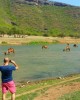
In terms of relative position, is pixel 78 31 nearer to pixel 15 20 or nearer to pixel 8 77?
→ pixel 15 20

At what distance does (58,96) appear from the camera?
17.2m

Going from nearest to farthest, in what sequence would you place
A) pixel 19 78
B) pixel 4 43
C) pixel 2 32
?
pixel 19 78 → pixel 4 43 → pixel 2 32

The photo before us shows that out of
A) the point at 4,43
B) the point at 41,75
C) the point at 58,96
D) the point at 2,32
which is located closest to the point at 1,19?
the point at 2,32

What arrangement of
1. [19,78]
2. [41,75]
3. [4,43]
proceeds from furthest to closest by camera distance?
[4,43] < [41,75] < [19,78]

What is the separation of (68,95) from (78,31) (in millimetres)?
180827

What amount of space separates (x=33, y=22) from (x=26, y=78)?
16943 centimetres

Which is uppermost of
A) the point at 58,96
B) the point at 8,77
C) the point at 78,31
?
the point at 8,77

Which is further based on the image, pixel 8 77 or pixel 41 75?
pixel 41 75

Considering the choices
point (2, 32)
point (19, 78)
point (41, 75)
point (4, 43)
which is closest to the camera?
point (19, 78)

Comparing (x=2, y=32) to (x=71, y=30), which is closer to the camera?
(x=2, y=32)

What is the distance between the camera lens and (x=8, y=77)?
13047mm

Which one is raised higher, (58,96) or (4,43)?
(58,96)

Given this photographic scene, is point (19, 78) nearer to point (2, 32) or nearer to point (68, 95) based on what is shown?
point (68, 95)

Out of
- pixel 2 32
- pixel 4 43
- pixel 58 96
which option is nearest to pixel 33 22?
pixel 2 32
